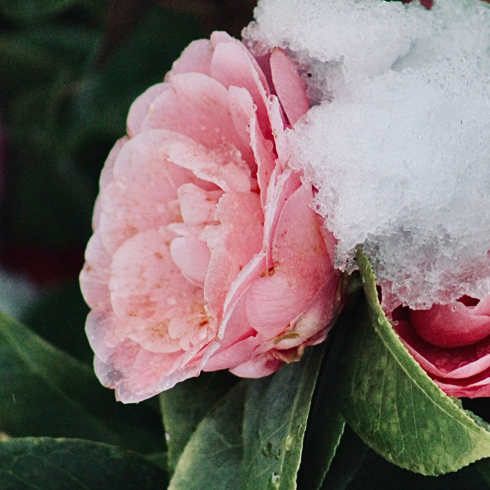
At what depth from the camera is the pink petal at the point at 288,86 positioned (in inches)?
15.4

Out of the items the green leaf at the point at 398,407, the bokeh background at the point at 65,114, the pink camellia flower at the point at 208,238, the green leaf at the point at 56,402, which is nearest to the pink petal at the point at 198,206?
the pink camellia flower at the point at 208,238

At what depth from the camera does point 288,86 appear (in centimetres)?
40

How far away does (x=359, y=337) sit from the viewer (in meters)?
Result: 0.43

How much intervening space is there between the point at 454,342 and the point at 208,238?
5.8 inches

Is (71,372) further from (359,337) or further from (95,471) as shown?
(359,337)

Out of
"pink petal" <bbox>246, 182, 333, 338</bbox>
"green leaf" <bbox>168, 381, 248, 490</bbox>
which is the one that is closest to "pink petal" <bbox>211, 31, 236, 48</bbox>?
"pink petal" <bbox>246, 182, 333, 338</bbox>

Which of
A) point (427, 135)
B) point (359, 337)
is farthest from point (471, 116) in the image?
point (359, 337)

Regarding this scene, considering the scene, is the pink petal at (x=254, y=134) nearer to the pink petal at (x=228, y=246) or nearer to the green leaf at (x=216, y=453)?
the pink petal at (x=228, y=246)

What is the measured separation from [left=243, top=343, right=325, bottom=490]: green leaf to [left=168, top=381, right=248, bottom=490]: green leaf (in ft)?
0.04

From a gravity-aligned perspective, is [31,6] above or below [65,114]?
above

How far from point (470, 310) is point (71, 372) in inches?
14.8

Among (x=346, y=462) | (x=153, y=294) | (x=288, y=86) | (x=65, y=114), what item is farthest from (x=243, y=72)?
(x=65, y=114)

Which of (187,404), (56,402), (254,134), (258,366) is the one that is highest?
(254,134)

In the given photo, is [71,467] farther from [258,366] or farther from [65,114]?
[65,114]
